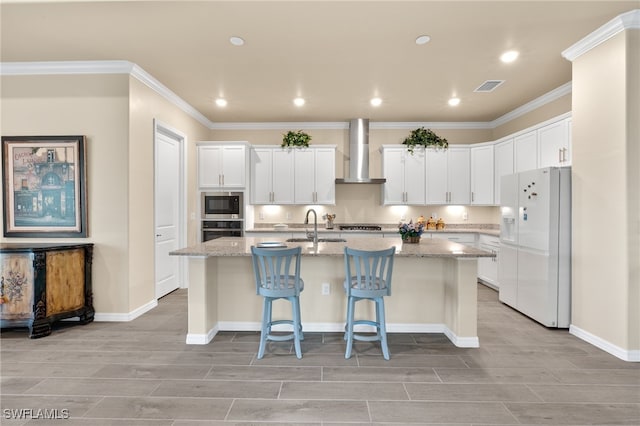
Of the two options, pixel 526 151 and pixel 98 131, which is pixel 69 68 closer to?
pixel 98 131

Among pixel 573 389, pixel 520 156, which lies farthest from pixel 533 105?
pixel 573 389

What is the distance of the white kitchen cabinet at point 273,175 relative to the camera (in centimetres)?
578

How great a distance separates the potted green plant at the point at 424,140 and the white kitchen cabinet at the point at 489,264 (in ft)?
5.63

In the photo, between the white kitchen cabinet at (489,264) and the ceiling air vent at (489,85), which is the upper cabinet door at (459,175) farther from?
the ceiling air vent at (489,85)

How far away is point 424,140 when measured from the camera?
5750 mm

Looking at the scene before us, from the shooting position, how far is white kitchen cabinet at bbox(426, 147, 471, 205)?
5.75 m

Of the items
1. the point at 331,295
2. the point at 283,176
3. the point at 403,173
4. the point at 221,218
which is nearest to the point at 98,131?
the point at 221,218

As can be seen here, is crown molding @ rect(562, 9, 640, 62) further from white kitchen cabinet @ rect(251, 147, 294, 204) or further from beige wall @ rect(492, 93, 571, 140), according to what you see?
white kitchen cabinet @ rect(251, 147, 294, 204)

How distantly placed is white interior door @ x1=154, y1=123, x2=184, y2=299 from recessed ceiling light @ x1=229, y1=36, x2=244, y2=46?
1734mm

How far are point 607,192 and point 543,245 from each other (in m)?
0.81

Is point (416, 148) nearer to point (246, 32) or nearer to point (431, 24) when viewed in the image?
point (431, 24)

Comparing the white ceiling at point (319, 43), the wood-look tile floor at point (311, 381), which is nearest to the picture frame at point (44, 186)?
the white ceiling at point (319, 43)

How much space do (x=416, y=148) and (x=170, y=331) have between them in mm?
4715

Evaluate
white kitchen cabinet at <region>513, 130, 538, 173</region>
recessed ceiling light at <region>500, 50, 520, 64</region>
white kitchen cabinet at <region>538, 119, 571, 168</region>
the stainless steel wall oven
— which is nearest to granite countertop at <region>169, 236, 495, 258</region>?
white kitchen cabinet at <region>538, 119, 571, 168</region>
